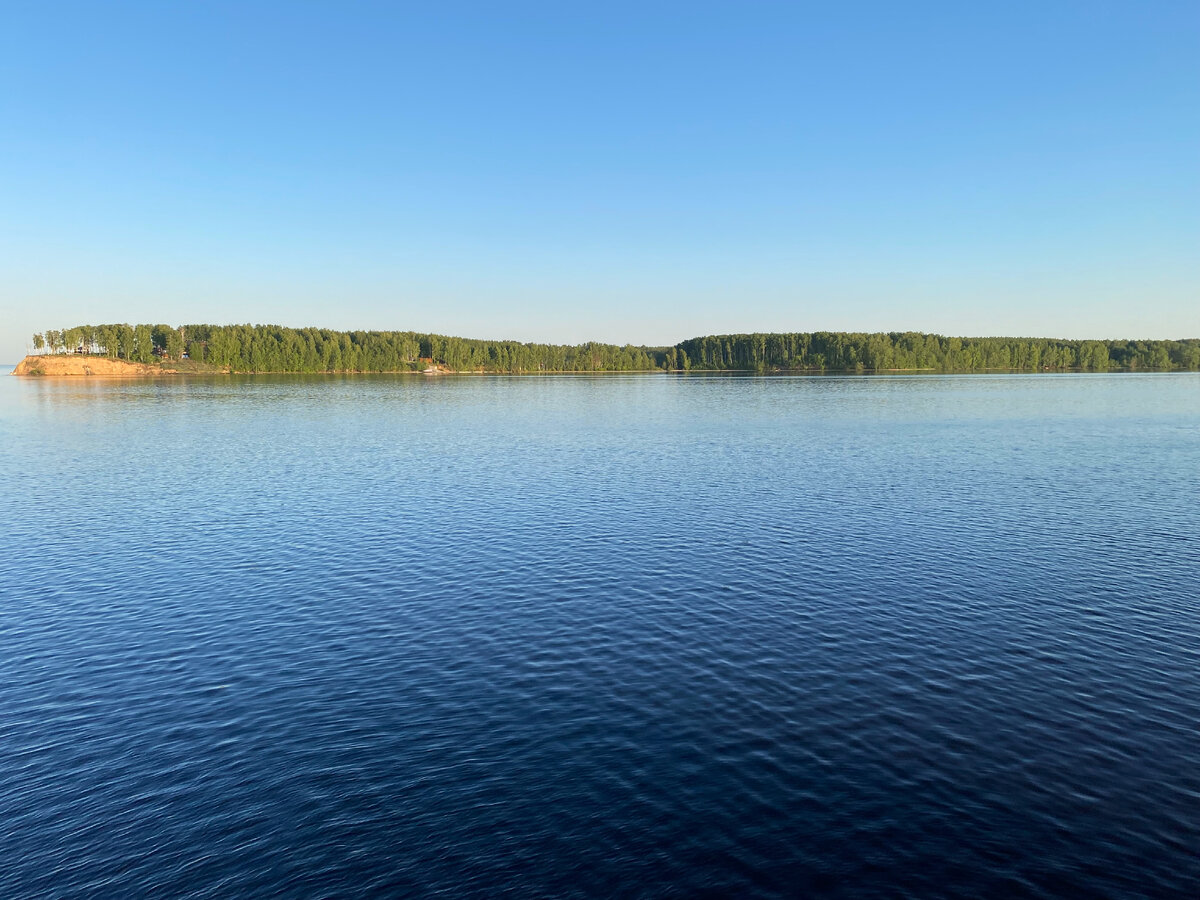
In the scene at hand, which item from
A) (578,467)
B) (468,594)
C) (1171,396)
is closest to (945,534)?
(468,594)

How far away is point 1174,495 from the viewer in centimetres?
5347

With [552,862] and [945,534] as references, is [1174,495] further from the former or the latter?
[552,862]

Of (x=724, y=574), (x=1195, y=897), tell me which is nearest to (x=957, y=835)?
(x=1195, y=897)

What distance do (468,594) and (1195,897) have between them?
26.5 metres

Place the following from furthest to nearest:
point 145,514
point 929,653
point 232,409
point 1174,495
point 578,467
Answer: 1. point 232,409
2. point 578,467
3. point 1174,495
4. point 145,514
5. point 929,653

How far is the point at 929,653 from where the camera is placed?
26.0m

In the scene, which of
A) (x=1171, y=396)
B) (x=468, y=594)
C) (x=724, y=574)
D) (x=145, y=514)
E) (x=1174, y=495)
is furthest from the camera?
(x=1171, y=396)

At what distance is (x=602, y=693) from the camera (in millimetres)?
23188

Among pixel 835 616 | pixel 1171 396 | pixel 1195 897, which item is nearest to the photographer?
pixel 1195 897

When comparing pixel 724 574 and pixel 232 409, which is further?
pixel 232 409

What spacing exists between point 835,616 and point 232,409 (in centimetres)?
14028

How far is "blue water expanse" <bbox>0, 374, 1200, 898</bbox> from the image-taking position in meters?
15.5

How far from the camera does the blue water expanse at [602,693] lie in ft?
50.9

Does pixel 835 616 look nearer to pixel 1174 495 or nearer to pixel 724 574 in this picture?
pixel 724 574
